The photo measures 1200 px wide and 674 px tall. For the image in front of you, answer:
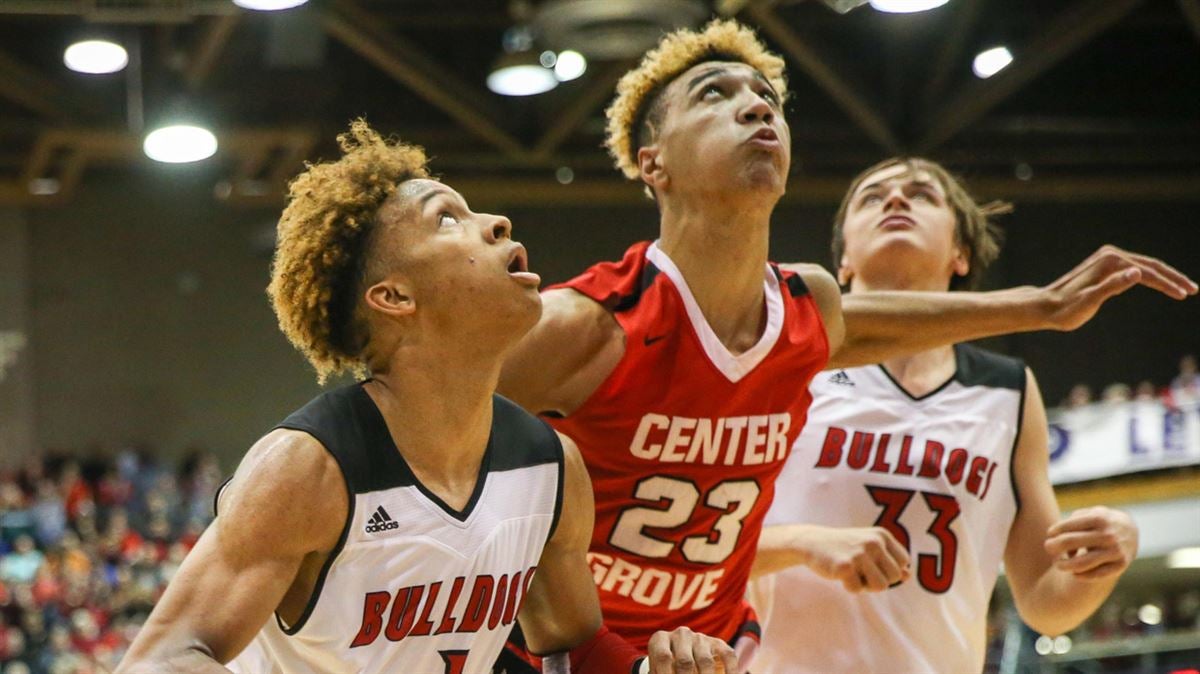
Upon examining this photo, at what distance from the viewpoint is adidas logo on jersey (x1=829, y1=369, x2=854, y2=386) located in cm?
501

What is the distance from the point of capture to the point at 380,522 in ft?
10.4

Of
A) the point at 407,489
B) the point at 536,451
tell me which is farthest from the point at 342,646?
the point at 536,451

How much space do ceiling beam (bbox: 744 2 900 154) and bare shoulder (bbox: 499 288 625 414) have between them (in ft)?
35.7

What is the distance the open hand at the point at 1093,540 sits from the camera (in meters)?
4.20

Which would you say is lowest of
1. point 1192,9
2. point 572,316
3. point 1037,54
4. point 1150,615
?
point 572,316

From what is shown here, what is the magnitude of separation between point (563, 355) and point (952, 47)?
42.9 ft

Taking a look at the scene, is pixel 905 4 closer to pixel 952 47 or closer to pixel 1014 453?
pixel 952 47

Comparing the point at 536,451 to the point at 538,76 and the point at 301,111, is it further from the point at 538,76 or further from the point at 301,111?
the point at 301,111

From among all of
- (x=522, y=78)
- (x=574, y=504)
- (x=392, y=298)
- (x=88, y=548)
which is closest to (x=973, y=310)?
(x=574, y=504)

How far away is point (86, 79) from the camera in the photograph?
17156 millimetres

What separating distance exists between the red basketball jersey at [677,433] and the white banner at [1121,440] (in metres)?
11.8

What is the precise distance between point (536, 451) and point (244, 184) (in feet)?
55.5

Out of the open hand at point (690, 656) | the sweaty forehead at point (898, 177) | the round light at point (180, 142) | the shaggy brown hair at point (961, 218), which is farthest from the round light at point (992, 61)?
the open hand at point (690, 656)

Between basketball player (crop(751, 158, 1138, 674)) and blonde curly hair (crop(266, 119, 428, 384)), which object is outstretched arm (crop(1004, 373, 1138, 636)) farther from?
blonde curly hair (crop(266, 119, 428, 384))
